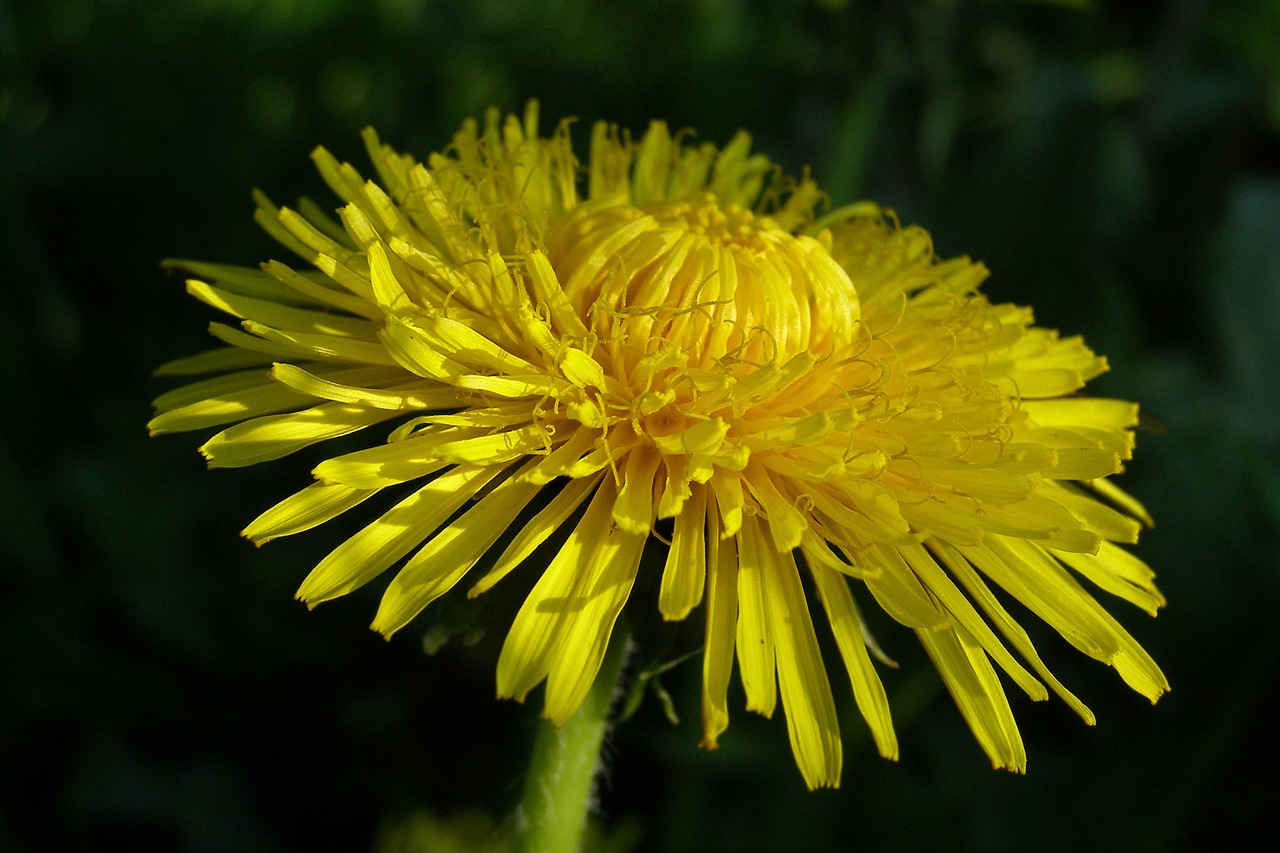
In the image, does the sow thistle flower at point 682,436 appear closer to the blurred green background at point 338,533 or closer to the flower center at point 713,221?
the flower center at point 713,221

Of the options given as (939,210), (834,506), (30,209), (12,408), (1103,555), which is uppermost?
(939,210)

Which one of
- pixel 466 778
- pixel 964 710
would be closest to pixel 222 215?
pixel 466 778

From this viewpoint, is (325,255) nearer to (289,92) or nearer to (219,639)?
(219,639)

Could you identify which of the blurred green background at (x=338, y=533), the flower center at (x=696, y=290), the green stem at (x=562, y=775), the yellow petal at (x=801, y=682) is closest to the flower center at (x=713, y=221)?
the flower center at (x=696, y=290)

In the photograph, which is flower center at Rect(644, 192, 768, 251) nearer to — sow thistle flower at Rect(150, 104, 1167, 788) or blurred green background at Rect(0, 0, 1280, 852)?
sow thistle flower at Rect(150, 104, 1167, 788)

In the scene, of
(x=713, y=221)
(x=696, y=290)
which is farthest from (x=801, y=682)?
(x=713, y=221)

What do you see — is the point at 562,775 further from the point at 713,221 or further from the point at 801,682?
the point at 713,221

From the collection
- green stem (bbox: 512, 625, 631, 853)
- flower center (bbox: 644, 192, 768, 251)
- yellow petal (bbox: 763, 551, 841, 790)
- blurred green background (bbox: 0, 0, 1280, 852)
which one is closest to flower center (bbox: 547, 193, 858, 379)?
→ flower center (bbox: 644, 192, 768, 251)
